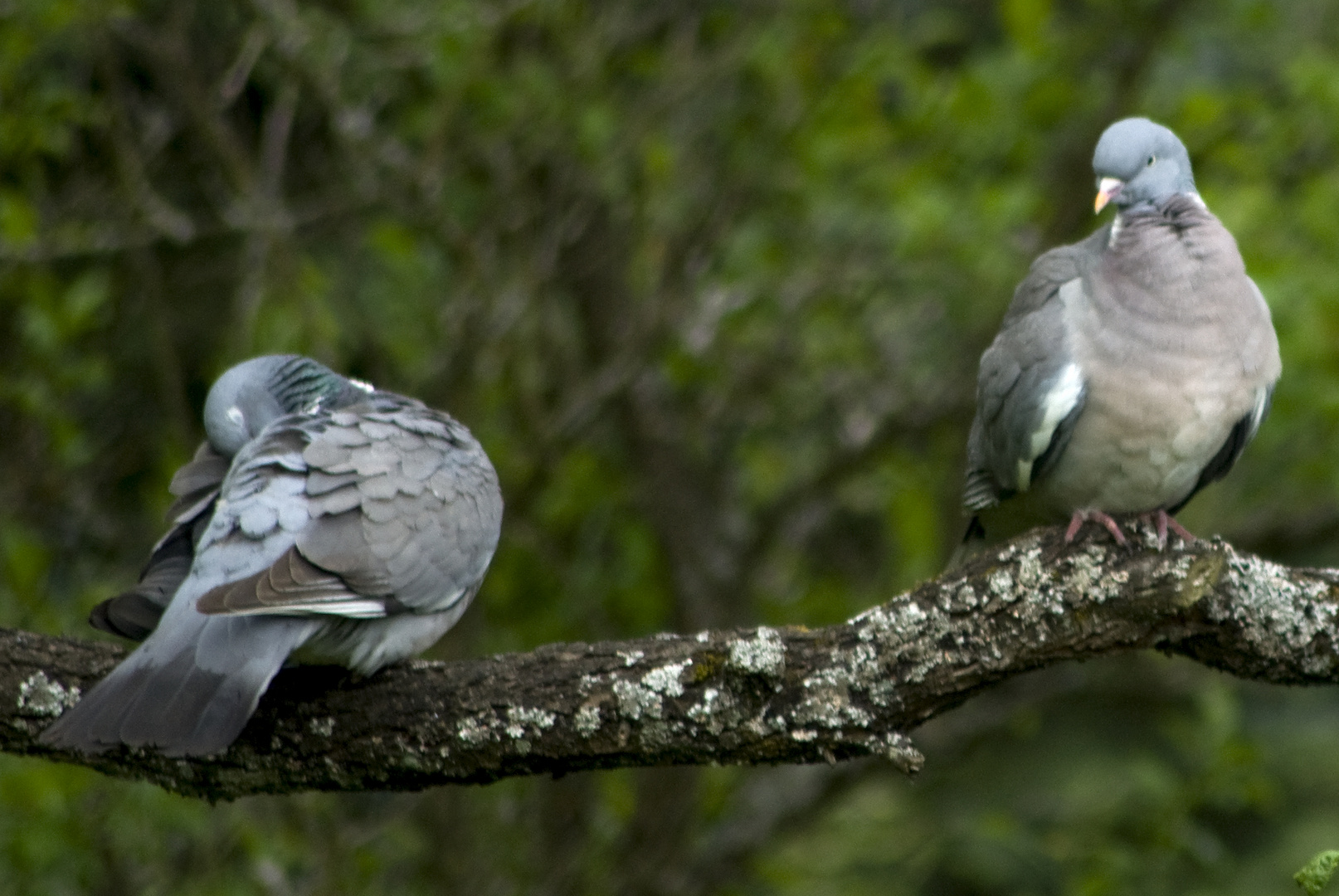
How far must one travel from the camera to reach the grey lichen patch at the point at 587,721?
108 inches

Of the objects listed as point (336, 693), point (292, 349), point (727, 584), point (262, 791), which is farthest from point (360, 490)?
point (727, 584)

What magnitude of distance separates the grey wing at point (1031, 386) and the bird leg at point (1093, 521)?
1.17 ft

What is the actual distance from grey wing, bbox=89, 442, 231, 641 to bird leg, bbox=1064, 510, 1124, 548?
1835mm

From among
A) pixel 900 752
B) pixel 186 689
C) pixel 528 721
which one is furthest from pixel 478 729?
pixel 900 752

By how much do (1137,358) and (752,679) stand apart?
1268mm

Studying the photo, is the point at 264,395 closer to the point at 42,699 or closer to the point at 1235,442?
the point at 42,699

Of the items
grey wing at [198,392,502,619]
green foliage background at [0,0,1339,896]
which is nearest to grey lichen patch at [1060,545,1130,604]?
grey wing at [198,392,502,619]

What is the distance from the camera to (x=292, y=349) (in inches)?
193

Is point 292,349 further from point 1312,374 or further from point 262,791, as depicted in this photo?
point 1312,374

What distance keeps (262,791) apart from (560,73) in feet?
11.0

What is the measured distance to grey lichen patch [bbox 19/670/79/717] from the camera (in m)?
2.84

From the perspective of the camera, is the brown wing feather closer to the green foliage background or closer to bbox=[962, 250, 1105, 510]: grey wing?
bbox=[962, 250, 1105, 510]: grey wing

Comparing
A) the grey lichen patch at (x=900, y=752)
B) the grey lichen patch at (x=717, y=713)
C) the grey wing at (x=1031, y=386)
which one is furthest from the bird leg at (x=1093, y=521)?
the grey lichen patch at (x=717, y=713)

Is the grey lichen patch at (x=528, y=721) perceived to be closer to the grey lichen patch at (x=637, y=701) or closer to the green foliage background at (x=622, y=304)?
the grey lichen patch at (x=637, y=701)
